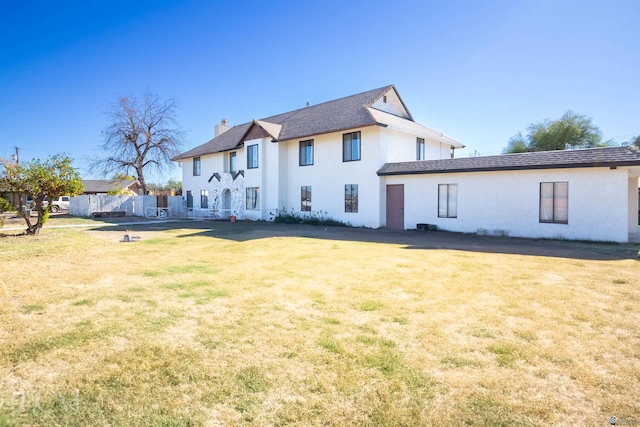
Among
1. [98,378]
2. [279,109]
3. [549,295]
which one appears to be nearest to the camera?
[98,378]

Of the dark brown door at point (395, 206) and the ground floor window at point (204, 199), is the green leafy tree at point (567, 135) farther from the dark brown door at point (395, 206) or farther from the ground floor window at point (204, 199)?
the ground floor window at point (204, 199)

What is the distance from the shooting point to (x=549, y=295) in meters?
6.05

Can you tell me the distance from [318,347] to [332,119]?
2029cm

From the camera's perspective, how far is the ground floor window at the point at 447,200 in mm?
17297

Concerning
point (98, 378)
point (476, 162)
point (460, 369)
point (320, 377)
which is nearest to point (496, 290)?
point (460, 369)

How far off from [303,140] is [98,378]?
2215 centimetres

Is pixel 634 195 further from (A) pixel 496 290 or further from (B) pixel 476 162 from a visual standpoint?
(A) pixel 496 290

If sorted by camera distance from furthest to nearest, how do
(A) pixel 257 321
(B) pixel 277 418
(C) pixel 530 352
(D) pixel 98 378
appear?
(A) pixel 257 321
(C) pixel 530 352
(D) pixel 98 378
(B) pixel 277 418

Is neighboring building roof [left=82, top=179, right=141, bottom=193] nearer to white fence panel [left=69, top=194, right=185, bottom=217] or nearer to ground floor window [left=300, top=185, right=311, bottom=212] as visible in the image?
white fence panel [left=69, top=194, right=185, bottom=217]

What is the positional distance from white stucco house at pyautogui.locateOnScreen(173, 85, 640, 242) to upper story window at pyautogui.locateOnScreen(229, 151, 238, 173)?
0.09 meters

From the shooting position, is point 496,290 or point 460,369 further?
point 496,290

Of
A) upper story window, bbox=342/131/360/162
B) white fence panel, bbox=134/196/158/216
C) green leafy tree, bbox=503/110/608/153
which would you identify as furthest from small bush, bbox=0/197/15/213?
green leafy tree, bbox=503/110/608/153

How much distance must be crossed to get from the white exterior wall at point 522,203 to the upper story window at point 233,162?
15.8 metres

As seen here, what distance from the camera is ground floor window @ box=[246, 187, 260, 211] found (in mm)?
26531
